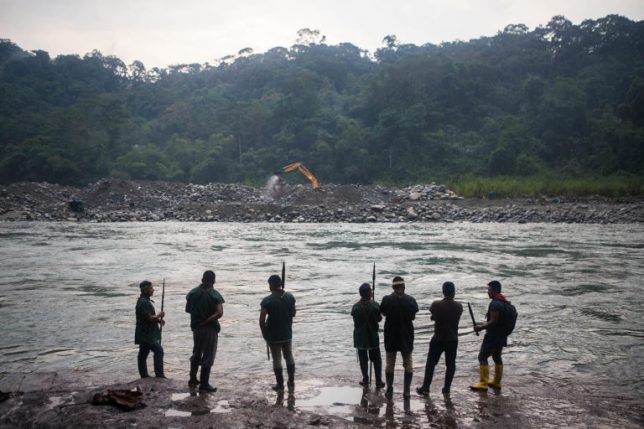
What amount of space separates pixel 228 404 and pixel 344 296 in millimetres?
8942

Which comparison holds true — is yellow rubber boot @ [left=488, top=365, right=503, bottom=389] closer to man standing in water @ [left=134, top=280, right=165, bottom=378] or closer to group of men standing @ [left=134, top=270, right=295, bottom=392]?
group of men standing @ [left=134, top=270, right=295, bottom=392]

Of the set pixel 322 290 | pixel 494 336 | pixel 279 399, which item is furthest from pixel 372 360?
pixel 322 290

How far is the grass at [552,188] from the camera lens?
1715 inches

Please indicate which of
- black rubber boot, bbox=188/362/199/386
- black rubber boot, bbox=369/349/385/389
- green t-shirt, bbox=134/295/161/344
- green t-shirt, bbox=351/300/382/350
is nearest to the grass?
black rubber boot, bbox=369/349/385/389

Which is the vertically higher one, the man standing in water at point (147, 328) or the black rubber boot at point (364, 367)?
the man standing in water at point (147, 328)

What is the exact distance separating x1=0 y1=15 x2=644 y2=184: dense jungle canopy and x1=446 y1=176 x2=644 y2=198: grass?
9.56 metres

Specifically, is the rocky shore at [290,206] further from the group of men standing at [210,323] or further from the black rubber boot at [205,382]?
the black rubber boot at [205,382]

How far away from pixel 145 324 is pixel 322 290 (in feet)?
30.3

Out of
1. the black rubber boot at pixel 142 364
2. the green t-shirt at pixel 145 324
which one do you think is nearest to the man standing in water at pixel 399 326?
the green t-shirt at pixel 145 324

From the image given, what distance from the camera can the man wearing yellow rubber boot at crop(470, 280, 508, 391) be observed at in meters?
8.25

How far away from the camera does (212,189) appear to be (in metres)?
54.8

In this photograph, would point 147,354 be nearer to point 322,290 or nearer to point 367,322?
point 367,322

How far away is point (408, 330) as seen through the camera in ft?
26.2

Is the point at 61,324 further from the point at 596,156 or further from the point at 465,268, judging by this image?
the point at 596,156
